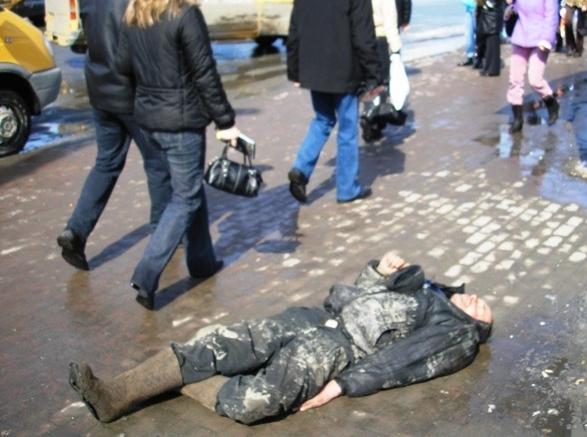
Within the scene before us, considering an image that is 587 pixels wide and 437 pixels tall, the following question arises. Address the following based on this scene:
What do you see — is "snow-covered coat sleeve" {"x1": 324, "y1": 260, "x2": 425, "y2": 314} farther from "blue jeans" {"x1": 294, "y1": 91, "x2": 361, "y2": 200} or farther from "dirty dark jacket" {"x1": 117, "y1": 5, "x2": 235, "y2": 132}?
"blue jeans" {"x1": 294, "y1": 91, "x2": 361, "y2": 200}

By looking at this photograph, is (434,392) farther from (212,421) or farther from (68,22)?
(68,22)

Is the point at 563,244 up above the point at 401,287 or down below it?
below

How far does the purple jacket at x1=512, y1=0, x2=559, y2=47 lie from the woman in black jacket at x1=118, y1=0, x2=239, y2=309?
4.81 meters

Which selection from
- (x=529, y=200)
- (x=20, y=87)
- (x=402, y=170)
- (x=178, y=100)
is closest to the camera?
(x=178, y=100)

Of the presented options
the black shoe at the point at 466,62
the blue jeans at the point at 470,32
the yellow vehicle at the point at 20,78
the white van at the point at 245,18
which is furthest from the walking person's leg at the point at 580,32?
the yellow vehicle at the point at 20,78

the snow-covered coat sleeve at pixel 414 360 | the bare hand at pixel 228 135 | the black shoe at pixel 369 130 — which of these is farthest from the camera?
the black shoe at pixel 369 130

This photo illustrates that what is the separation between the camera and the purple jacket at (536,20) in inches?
330

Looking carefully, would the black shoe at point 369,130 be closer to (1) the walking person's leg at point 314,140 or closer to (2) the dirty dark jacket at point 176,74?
(1) the walking person's leg at point 314,140

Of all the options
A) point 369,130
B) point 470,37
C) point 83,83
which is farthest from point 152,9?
point 470,37

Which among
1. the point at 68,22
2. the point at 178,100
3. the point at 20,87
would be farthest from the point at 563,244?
the point at 68,22

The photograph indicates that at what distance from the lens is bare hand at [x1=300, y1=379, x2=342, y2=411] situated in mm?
3838

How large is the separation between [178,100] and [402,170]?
3.43 metres

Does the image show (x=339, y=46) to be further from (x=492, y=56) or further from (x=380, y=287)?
(x=492, y=56)

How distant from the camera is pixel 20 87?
8.93 m
